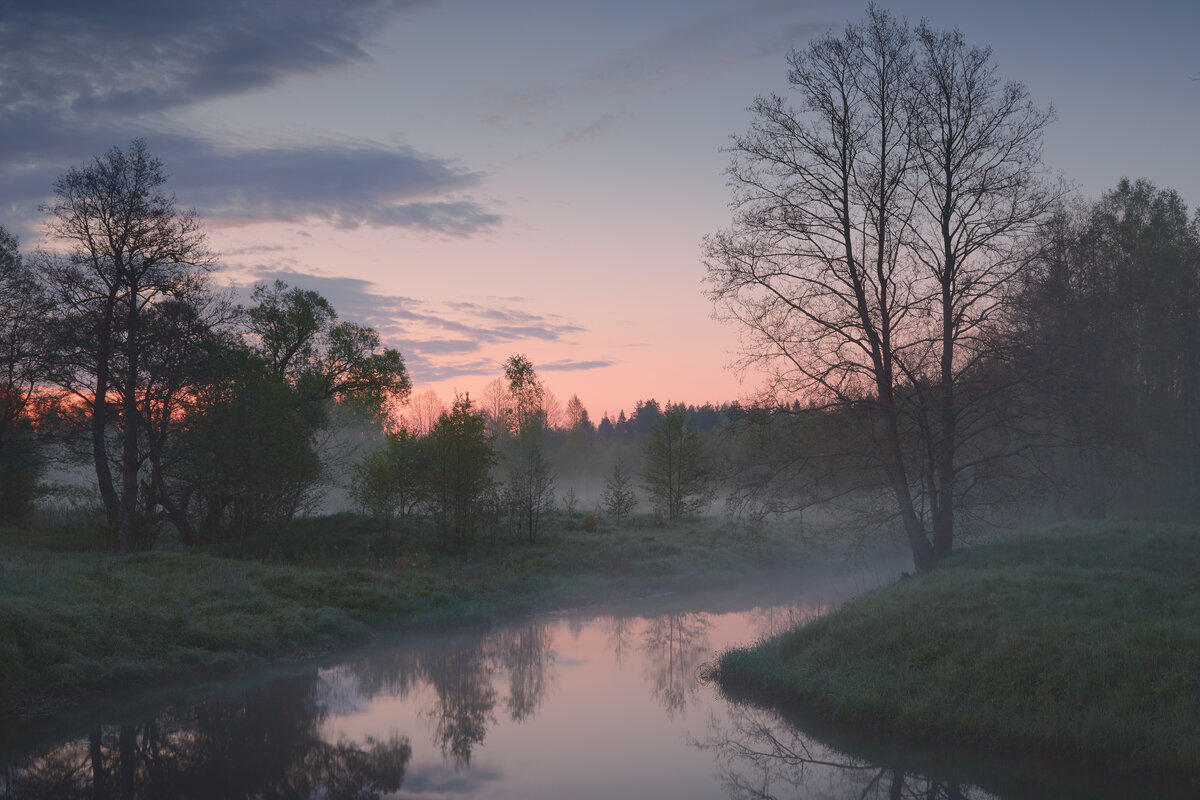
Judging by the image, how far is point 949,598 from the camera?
12.7 metres

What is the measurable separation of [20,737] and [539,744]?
653 cm

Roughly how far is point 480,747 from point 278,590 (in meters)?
9.03

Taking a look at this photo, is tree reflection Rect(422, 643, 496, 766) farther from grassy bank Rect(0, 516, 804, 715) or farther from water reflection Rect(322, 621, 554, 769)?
grassy bank Rect(0, 516, 804, 715)

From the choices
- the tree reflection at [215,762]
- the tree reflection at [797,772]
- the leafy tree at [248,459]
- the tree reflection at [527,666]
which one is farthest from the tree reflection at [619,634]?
the leafy tree at [248,459]

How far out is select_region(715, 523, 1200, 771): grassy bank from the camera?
348 inches

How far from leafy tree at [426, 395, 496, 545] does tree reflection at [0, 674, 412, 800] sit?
48.6 ft

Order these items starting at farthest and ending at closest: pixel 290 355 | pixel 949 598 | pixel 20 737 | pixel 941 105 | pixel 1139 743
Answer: pixel 290 355 < pixel 941 105 < pixel 949 598 < pixel 20 737 < pixel 1139 743

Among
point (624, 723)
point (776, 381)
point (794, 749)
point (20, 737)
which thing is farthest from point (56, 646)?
point (776, 381)

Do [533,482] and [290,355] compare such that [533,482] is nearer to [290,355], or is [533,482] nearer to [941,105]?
[290,355]

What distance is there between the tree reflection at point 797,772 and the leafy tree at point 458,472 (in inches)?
651

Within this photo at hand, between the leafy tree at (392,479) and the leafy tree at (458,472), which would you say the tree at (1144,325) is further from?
the leafy tree at (392,479)

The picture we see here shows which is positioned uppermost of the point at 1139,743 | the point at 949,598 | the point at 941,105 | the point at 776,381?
the point at 941,105

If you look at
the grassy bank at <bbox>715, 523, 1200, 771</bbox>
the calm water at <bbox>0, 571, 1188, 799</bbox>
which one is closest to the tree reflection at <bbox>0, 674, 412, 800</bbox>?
the calm water at <bbox>0, 571, 1188, 799</bbox>

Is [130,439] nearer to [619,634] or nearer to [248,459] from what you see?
[248,459]
